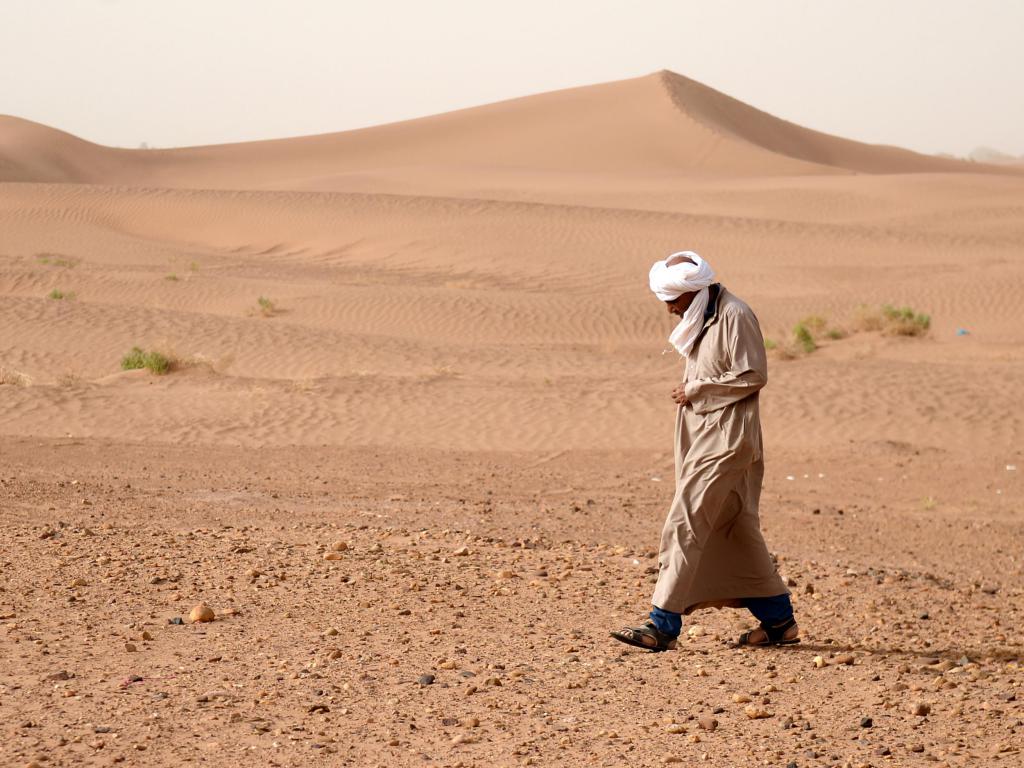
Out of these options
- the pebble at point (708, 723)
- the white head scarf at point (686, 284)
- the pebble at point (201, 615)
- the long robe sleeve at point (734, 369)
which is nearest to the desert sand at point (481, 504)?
the pebble at point (708, 723)

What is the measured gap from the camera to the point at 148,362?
53.4 ft

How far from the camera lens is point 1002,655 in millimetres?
5754

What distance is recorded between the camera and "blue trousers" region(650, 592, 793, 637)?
5484mm

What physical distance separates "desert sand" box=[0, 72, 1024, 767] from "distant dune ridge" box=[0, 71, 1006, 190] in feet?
114

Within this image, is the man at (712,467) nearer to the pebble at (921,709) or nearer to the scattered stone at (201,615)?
the pebble at (921,709)

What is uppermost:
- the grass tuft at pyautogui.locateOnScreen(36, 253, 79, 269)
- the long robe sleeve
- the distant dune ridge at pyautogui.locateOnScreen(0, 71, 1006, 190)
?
the distant dune ridge at pyautogui.locateOnScreen(0, 71, 1006, 190)

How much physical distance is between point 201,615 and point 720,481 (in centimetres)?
250

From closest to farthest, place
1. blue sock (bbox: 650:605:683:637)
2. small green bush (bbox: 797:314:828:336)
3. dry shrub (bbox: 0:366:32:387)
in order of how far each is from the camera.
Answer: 1. blue sock (bbox: 650:605:683:637)
2. dry shrub (bbox: 0:366:32:387)
3. small green bush (bbox: 797:314:828:336)

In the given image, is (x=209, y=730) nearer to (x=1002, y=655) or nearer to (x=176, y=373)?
(x=1002, y=655)

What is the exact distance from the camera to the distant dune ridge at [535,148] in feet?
230

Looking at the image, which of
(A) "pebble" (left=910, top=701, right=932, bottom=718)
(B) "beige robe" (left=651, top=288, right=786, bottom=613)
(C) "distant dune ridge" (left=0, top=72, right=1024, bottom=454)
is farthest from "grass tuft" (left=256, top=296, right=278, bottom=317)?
(A) "pebble" (left=910, top=701, right=932, bottom=718)

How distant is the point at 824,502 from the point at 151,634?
6.63 m

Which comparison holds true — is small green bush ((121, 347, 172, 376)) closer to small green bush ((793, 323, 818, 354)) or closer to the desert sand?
the desert sand

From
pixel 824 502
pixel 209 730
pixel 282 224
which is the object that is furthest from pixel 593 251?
pixel 209 730
